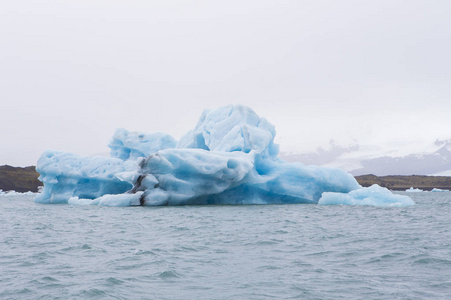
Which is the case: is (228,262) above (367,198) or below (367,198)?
below

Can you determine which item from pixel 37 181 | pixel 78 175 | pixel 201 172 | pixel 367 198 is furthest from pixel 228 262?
pixel 37 181

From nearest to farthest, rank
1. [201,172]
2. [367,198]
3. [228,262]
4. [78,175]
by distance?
[228,262]
[201,172]
[367,198]
[78,175]

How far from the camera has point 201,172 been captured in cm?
2298

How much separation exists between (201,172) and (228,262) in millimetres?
14769

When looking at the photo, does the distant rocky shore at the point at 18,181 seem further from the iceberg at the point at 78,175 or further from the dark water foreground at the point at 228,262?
the dark water foreground at the point at 228,262

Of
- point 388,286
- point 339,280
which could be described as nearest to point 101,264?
point 339,280

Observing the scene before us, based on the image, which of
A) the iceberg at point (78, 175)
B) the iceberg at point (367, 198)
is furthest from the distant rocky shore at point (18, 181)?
the iceberg at point (367, 198)

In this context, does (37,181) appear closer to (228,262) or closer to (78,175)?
(78,175)

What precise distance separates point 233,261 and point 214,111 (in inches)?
915

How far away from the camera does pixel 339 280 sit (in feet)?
21.9

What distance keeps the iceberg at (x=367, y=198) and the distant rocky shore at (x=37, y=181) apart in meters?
69.3

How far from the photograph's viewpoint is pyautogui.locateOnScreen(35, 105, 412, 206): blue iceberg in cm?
2342

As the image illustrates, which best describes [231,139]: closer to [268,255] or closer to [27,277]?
[268,255]

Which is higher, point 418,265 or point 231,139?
point 231,139
